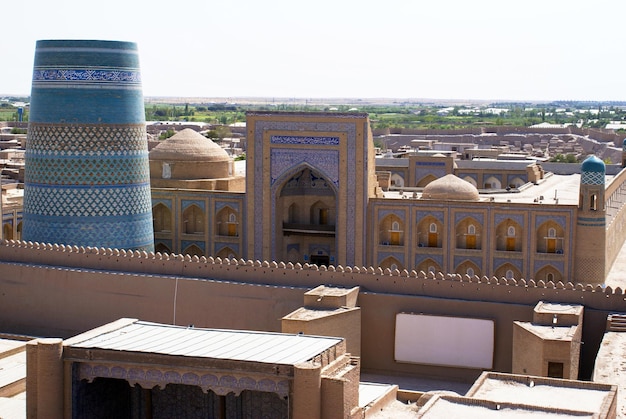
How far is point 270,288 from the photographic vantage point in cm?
1683

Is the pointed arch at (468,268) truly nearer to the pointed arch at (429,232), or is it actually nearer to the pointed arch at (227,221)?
the pointed arch at (429,232)

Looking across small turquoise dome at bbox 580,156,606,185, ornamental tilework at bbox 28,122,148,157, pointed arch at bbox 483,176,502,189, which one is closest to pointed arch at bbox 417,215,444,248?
small turquoise dome at bbox 580,156,606,185

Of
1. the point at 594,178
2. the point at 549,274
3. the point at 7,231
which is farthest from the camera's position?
the point at 7,231

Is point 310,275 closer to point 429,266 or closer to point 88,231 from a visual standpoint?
point 88,231

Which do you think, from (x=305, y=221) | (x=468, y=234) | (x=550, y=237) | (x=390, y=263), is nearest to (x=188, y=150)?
(x=305, y=221)

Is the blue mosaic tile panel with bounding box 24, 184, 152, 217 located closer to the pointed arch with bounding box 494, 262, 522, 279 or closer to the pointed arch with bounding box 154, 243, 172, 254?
the pointed arch with bounding box 154, 243, 172, 254

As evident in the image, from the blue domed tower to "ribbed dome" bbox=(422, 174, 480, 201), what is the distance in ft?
8.49

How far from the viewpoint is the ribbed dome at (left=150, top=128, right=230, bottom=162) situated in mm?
26220

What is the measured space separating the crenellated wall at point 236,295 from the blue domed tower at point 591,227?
6619mm

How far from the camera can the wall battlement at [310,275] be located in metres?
15.5

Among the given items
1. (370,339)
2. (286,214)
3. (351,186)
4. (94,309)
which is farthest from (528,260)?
(94,309)

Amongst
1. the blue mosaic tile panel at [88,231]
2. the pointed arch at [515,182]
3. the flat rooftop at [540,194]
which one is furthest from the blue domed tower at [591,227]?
the pointed arch at [515,182]

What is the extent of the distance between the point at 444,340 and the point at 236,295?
11.2ft

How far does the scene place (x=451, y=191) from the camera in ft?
77.8
